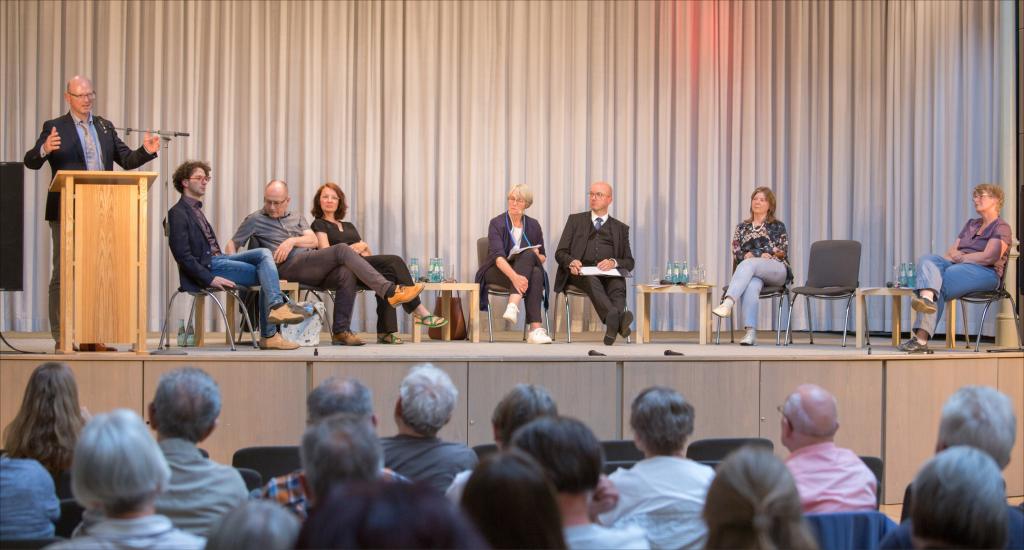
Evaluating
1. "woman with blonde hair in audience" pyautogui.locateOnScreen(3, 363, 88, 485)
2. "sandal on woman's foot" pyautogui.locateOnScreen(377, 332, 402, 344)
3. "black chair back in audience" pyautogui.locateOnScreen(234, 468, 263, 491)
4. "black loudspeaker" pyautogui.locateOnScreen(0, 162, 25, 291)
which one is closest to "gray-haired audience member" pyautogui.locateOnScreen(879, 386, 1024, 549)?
"black chair back in audience" pyautogui.locateOnScreen(234, 468, 263, 491)

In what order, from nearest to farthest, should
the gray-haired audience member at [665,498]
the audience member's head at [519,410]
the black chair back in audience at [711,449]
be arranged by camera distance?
the gray-haired audience member at [665,498] → the audience member's head at [519,410] → the black chair back in audience at [711,449]

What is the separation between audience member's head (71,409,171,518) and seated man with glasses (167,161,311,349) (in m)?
3.79

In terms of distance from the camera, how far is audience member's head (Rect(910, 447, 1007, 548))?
1.78 m

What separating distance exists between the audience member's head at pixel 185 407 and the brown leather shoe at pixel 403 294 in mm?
3718

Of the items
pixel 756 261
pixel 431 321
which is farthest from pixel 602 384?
pixel 756 261

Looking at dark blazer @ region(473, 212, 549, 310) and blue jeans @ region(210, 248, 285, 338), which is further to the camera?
dark blazer @ region(473, 212, 549, 310)

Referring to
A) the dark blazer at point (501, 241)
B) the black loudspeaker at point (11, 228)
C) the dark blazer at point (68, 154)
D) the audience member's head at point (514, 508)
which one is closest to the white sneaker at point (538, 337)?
the dark blazer at point (501, 241)

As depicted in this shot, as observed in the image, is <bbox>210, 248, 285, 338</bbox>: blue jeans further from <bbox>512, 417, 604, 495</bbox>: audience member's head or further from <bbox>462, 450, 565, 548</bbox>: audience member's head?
<bbox>462, 450, 565, 548</bbox>: audience member's head

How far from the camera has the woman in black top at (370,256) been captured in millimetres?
6758

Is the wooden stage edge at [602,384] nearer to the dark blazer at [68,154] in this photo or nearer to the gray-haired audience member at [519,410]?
the dark blazer at [68,154]

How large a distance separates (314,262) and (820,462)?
13.8 ft

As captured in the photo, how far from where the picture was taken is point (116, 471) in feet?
6.37

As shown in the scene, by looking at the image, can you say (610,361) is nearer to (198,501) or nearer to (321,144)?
(198,501)

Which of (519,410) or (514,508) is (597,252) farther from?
(514,508)
